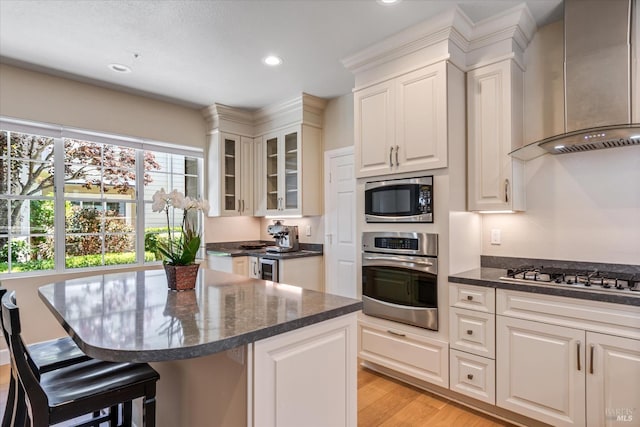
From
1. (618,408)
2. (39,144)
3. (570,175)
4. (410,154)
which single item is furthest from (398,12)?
(39,144)

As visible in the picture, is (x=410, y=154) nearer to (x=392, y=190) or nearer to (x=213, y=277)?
(x=392, y=190)

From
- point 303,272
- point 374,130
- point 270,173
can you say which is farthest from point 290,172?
point 374,130

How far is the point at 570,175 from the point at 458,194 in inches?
29.7

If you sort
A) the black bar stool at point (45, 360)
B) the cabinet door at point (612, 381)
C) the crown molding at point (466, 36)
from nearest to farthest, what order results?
the black bar stool at point (45, 360)
the cabinet door at point (612, 381)
the crown molding at point (466, 36)

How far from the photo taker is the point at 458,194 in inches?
99.0

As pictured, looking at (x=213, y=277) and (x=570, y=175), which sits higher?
(x=570, y=175)

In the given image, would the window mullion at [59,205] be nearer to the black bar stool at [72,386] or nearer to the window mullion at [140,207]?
the window mullion at [140,207]

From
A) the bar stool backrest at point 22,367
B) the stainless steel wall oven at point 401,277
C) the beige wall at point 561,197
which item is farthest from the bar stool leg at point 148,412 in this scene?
the beige wall at point 561,197

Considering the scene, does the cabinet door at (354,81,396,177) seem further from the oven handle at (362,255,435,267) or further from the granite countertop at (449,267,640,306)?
the granite countertop at (449,267,640,306)

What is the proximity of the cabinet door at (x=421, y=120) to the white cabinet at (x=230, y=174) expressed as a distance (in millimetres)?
2420

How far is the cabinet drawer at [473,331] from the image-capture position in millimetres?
2223

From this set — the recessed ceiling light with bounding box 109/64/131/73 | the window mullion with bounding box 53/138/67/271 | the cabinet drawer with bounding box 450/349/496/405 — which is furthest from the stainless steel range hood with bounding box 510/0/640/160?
the window mullion with bounding box 53/138/67/271

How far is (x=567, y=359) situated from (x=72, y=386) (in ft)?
7.98

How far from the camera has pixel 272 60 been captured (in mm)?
3020
